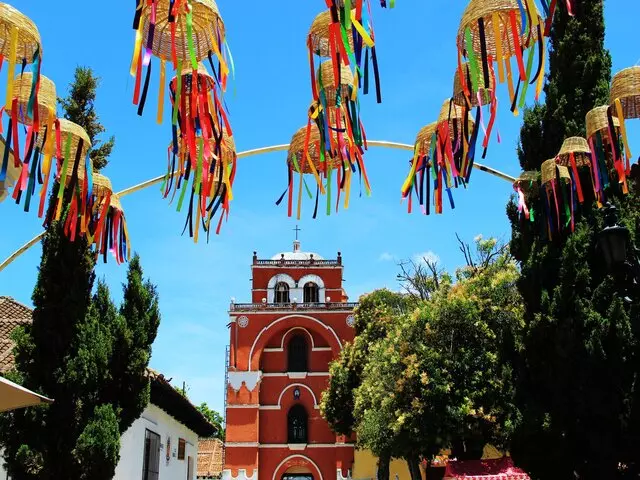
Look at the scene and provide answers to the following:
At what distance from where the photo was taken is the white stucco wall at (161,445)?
43.1ft

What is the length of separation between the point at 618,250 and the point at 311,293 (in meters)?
32.0

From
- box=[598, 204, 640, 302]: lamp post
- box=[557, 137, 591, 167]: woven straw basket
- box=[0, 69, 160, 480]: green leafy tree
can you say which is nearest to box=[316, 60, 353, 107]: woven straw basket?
box=[598, 204, 640, 302]: lamp post

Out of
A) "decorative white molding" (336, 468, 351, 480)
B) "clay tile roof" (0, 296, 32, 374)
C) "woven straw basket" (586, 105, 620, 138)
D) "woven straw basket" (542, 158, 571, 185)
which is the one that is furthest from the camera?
"decorative white molding" (336, 468, 351, 480)

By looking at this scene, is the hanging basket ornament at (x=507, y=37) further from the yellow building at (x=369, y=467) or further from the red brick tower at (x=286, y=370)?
the red brick tower at (x=286, y=370)

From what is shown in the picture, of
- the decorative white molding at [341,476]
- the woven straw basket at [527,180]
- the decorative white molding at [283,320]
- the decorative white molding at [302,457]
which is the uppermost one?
the decorative white molding at [283,320]

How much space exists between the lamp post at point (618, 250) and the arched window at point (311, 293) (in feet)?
101

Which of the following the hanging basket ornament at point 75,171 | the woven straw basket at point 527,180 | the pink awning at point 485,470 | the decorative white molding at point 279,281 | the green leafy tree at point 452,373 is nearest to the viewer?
the hanging basket ornament at point 75,171

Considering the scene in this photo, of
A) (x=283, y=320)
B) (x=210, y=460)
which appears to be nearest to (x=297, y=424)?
(x=283, y=320)

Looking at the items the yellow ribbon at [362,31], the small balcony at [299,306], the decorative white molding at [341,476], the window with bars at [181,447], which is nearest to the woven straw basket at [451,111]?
the yellow ribbon at [362,31]

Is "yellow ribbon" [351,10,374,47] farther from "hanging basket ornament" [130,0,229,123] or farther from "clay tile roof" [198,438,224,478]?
"clay tile roof" [198,438,224,478]

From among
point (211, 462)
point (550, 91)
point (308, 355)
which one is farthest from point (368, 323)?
point (550, 91)

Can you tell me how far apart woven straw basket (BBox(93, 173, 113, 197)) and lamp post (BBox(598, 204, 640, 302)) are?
464 centimetres

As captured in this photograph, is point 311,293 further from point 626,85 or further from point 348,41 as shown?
point 348,41

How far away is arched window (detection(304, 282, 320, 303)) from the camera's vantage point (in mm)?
37844
